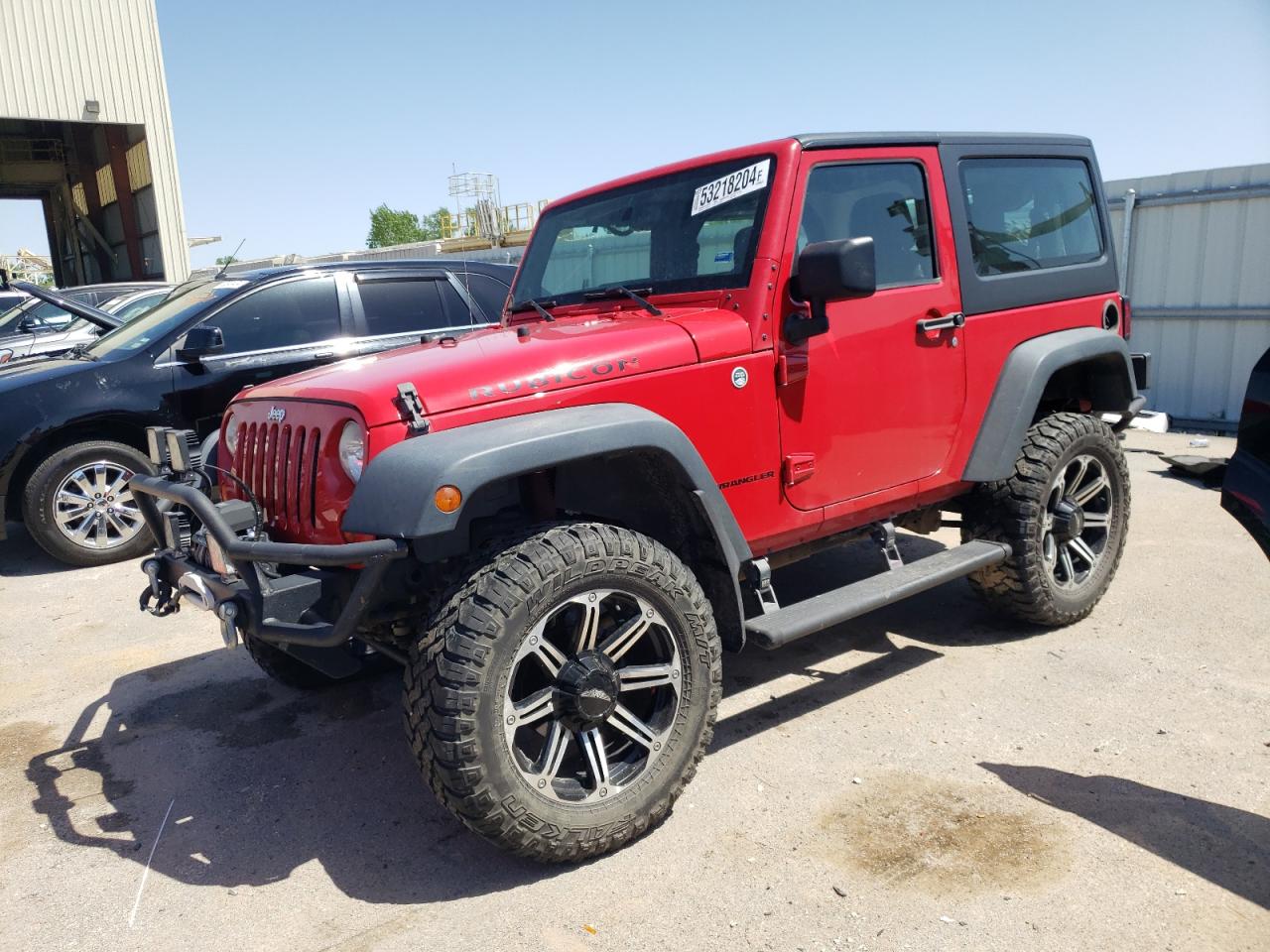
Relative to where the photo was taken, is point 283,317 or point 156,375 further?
point 283,317

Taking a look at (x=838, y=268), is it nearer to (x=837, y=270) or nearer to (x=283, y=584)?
(x=837, y=270)

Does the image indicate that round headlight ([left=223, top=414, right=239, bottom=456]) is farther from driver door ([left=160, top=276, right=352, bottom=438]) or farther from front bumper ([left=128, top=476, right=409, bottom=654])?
driver door ([left=160, top=276, right=352, bottom=438])

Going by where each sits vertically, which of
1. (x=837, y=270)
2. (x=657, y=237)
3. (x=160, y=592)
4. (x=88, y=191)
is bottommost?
(x=160, y=592)

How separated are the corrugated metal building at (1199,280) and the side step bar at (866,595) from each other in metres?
6.84

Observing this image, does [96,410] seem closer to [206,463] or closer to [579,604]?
[206,463]

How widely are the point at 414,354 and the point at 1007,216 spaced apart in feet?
8.85

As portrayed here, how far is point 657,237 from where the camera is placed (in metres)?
3.75

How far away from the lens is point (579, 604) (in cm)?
281

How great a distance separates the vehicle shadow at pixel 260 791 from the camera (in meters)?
2.85

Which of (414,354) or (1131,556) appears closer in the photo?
(414,354)

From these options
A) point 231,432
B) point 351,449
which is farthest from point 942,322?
point 231,432

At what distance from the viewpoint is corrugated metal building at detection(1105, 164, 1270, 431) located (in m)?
9.00

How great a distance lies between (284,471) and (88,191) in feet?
83.5

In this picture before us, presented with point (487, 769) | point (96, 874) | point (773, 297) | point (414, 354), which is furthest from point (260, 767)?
point (773, 297)
